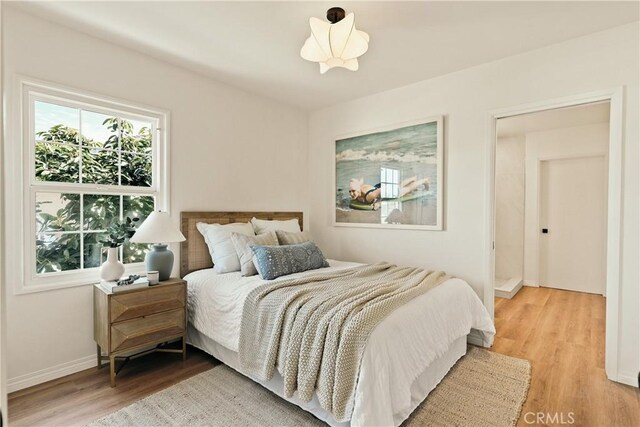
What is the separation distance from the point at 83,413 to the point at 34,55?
2.44 meters

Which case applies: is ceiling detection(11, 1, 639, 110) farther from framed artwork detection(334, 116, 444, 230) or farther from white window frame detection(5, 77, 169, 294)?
framed artwork detection(334, 116, 444, 230)

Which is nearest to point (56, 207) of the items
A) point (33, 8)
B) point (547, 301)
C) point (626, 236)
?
point (33, 8)

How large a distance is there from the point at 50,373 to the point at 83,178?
1.47 metres

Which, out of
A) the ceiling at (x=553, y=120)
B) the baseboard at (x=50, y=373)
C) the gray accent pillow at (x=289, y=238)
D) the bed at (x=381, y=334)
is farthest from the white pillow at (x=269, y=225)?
the ceiling at (x=553, y=120)

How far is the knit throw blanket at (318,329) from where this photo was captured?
1.65 meters

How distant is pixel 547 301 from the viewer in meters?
4.29

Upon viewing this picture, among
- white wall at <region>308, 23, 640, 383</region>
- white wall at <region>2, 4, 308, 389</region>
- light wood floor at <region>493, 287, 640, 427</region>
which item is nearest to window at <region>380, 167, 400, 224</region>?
white wall at <region>308, 23, 640, 383</region>

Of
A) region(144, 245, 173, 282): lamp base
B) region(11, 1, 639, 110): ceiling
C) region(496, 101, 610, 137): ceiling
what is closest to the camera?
region(11, 1, 639, 110): ceiling

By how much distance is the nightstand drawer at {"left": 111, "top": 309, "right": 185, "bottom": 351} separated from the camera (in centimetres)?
227

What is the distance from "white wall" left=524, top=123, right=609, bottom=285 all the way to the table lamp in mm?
5076

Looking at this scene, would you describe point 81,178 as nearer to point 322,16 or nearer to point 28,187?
point 28,187

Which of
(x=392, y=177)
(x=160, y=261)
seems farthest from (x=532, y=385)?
(x=160, y=261)

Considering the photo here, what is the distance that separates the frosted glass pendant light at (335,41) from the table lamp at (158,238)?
169 centimetres

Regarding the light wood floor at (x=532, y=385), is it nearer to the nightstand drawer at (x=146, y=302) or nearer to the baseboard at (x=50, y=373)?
the baseboard at (x=50, y=373)
